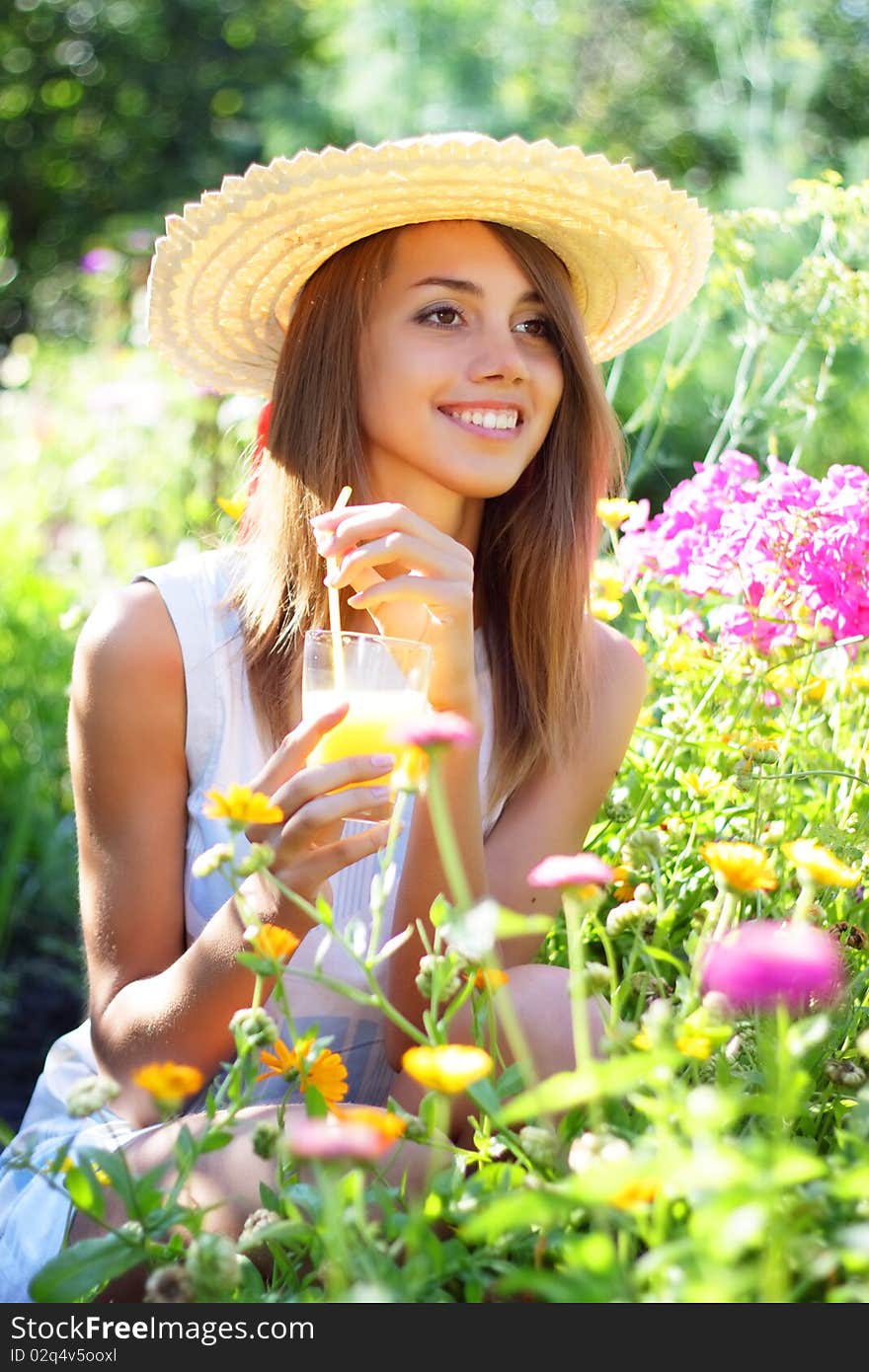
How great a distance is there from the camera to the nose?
1935 millimetres

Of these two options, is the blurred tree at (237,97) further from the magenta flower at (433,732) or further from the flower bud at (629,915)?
the magenta flower at (433,732)

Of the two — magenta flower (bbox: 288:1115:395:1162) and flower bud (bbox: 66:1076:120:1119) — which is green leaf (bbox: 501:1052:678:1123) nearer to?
magenta flower (bbox: 288:1115:395:1162)

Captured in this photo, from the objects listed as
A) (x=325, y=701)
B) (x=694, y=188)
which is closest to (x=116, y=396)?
(x=325, y=701)

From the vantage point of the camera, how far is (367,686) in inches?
58.2

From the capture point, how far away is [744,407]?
8.23 ft

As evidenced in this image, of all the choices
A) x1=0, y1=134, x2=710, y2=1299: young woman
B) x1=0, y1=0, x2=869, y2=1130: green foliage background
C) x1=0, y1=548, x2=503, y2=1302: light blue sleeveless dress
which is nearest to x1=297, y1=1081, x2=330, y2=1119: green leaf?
x1=0, y1=134, x2=710, y2=1299: young woman

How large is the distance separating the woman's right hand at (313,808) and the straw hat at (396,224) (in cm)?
77

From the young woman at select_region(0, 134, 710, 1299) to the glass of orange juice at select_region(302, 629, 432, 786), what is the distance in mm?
157

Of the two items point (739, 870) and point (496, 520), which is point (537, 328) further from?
point (739, 870)

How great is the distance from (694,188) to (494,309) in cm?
1296

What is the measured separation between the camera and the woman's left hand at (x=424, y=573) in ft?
5.10

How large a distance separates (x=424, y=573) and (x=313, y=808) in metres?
0.34

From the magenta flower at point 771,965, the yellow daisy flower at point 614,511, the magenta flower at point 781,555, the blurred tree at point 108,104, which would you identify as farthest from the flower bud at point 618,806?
the blurred tree at point 108,104

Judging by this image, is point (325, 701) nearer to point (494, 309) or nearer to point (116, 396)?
point (494, 309)
